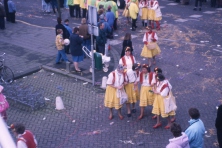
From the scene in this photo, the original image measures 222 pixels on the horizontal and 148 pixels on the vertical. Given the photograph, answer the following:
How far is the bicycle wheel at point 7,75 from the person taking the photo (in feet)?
37.7

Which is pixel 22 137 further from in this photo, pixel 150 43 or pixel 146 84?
pixel 150 43

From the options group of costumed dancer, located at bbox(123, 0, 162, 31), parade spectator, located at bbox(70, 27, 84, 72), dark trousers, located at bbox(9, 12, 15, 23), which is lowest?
parade spectator, located at bbox(70, 27, 84, 72)

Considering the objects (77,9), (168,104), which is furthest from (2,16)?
(168,104)

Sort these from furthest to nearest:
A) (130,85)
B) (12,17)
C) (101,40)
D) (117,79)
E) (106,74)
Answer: (12,17) < (101,40) < (106,74) < (130,85) < (117,79)

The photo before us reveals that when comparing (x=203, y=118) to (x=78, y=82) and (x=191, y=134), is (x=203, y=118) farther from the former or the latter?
(x=78, y=82)

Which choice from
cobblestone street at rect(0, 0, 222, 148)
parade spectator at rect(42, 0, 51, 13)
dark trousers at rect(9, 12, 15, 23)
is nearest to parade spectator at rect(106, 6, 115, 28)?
cobblestone street at rect(0, 0, 222, 148)

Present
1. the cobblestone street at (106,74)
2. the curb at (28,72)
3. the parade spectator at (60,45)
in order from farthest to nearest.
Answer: the parade spectator at (60,45) < the curb at (28,72) < the cobblestone street at (106,74)

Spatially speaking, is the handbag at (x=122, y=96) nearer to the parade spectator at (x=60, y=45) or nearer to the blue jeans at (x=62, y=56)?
the parade spectator at (x=60, y=45)

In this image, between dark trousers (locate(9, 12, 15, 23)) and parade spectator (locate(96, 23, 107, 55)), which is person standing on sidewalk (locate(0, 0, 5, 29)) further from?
parade spectator (locate(96, 23, 107, 55))

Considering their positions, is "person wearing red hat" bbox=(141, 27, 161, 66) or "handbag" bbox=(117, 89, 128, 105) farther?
"person wearing red hat" bbox=(141, 27, 161, 66)

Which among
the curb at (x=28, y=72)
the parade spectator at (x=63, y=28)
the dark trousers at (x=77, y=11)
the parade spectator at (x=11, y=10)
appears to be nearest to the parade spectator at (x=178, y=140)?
the curb at (x=28, y=72)

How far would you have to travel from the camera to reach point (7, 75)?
38.1 feet

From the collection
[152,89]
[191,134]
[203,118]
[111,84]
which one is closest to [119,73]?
[111,84]

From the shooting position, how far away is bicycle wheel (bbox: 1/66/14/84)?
453 inches
